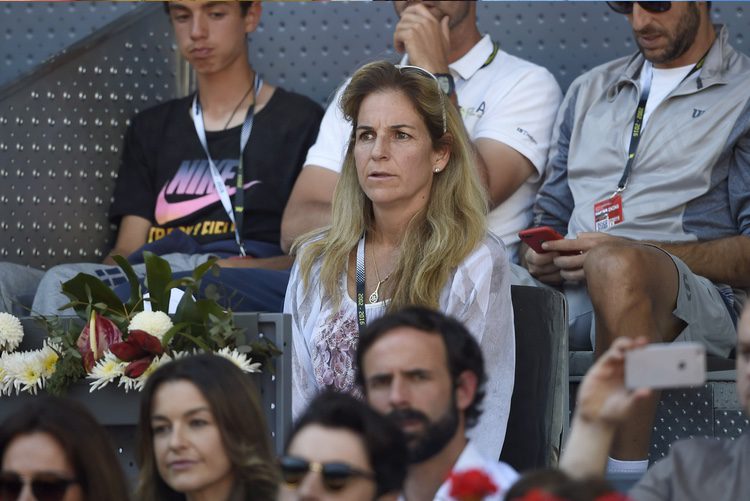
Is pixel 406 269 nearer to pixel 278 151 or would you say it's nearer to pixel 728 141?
pixel 728 141

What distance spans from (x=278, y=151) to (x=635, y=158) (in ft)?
4.63

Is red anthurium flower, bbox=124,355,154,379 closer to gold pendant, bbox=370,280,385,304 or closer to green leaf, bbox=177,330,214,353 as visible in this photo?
green leaf, bbox=177,330,214,353

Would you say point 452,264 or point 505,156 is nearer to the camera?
point 452,264

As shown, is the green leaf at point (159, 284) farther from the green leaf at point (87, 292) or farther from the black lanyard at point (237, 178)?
the black lanyard at point (237, 178)

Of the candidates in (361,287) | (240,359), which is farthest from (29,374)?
(361,287)

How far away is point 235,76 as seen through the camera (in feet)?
18.1

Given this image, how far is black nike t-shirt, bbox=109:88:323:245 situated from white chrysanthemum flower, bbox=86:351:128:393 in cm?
173

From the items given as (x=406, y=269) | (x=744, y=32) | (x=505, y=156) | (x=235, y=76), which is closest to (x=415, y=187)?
(x=406, y=269)

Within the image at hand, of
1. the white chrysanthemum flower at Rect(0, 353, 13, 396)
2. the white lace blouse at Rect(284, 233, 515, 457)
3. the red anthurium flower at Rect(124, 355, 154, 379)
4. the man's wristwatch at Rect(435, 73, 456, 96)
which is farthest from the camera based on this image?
the man's wristwatch at Rect(435, 73, 456, 96)

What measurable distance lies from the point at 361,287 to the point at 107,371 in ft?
2.62

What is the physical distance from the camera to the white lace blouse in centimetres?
372

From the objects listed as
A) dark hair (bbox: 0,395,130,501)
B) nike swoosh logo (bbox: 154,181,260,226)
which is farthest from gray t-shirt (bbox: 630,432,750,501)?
nike swoosh logo (bbox: 154,181,260,226)

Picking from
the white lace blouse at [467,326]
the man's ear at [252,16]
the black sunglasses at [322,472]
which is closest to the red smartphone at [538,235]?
the white lace blouse at [467,326]

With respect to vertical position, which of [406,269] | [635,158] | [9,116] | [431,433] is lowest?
[431,433]
